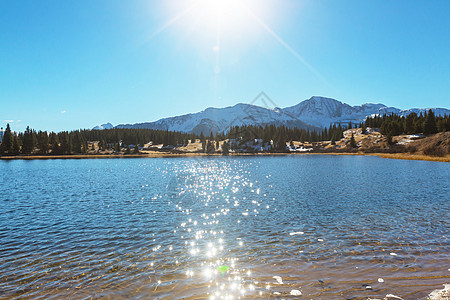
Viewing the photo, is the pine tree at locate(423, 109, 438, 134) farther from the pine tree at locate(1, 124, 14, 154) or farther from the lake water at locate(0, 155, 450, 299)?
the pine tree at locate(1, 124, 14, 154)

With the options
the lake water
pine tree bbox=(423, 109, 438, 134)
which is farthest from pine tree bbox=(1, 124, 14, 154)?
pine tree bbox=(423, 109, 438, 134)

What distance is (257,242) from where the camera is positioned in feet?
59.7

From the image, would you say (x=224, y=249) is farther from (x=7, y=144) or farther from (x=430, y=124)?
(x=7, y=144)

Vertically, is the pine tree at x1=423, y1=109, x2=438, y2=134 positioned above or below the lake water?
above

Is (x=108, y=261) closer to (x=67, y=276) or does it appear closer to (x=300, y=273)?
(x=67, y=276)

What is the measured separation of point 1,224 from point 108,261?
15.9m

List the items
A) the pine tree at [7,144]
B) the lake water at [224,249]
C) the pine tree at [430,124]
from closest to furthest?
the lake water at [224,249], the pine tree at [430,124], the pine tree at [7,144]

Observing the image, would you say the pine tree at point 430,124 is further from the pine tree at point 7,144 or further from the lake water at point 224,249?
the pine tree at point 7,144

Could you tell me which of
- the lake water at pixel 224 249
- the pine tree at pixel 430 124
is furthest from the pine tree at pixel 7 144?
the pine tree at pixel 430 124

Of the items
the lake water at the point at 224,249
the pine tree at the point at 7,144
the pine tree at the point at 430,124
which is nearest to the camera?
the lake water at the point at 224,249

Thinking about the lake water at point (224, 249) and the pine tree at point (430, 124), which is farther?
the pine tree at point (430, 124)

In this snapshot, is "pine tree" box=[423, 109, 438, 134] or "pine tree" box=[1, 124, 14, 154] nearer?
"pine tree" box=[423, 109, 438, 134]

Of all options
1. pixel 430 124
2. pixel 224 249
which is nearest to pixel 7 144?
pixel 224 249

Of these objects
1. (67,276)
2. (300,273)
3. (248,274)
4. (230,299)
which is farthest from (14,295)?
(300,273)
